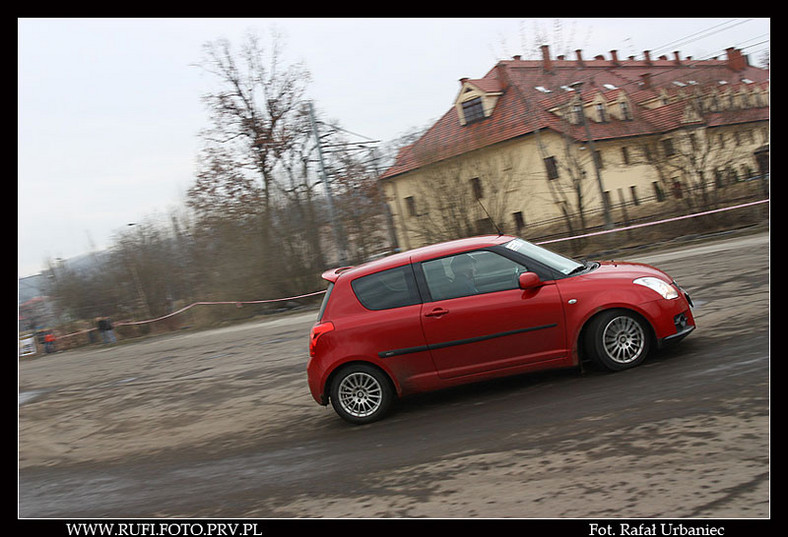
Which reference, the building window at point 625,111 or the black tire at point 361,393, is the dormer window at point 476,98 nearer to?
the building window at point 625,111

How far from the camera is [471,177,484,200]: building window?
30.3 m

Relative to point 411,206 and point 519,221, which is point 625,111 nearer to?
point 519,221

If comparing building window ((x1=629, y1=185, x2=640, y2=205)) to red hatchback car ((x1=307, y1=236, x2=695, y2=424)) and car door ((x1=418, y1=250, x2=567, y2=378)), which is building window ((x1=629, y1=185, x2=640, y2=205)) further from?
car door ((x1=418, y1=250, x2=567, y2=378))

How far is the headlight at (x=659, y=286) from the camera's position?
24.0ft

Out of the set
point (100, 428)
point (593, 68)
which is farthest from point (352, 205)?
point (593, 68)

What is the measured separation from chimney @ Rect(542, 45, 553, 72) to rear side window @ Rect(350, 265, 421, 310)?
2334cm

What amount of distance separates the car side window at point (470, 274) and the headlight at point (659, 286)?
121cm

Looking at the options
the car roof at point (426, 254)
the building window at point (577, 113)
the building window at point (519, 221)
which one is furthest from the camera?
the building window at point (519, 221)

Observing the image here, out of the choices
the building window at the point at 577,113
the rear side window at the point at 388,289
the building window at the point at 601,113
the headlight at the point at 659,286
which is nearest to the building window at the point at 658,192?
the building window at the point at 577,113

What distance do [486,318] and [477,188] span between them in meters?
23.5

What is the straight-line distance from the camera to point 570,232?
1187 inches

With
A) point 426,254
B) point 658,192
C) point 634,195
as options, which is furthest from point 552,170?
point 426,254

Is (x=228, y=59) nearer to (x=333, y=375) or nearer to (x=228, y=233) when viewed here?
(x=228, y=233)

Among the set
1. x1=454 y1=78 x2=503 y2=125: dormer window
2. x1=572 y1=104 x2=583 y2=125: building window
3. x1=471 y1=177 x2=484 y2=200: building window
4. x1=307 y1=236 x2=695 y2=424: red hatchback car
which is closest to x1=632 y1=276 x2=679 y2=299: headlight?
x1=307 y1=236 x2=695 y2=424: red hatchback car
